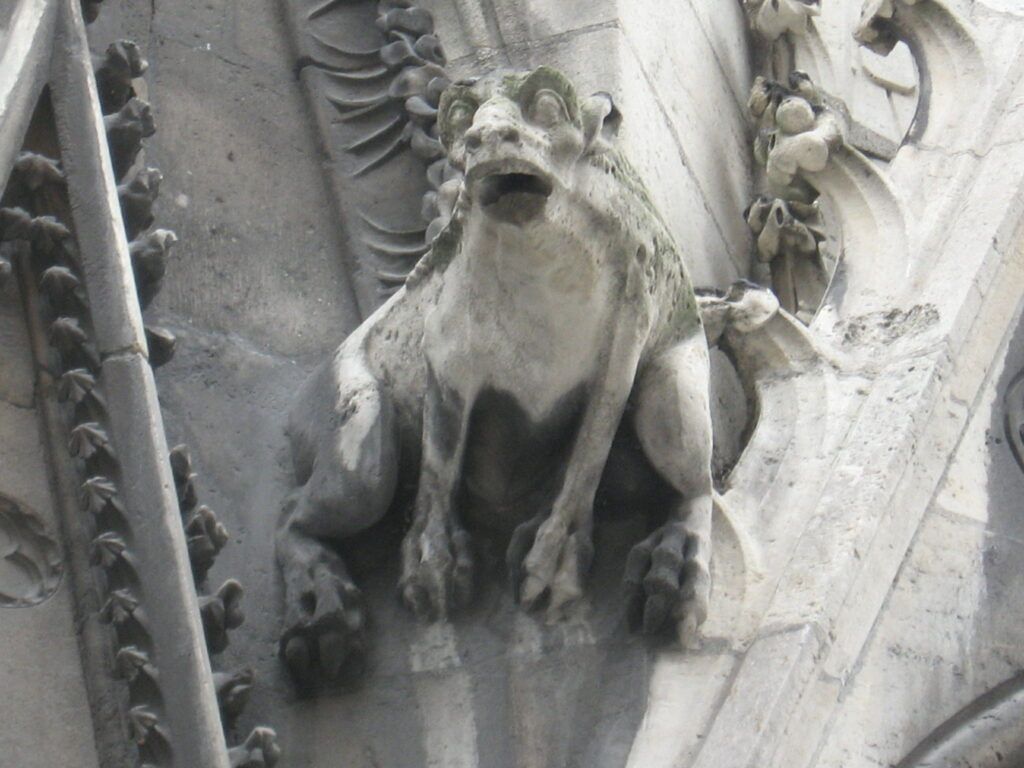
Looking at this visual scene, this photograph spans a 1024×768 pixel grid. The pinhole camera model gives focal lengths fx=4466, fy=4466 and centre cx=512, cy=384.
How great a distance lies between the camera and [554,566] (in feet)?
24.4

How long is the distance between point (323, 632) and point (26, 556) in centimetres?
54

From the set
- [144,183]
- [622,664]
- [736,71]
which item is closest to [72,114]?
[144,183]

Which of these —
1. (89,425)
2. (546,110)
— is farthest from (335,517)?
(546,110)

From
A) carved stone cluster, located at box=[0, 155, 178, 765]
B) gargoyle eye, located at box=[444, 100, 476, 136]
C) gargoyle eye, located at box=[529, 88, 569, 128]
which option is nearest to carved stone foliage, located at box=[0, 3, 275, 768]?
carved stone cluster, located at box=[0, 155, 178, 765]

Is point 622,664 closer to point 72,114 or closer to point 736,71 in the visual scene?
point 72,114

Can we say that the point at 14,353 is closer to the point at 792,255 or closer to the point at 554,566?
the point at 554,566

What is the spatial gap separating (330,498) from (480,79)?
31.6 inches

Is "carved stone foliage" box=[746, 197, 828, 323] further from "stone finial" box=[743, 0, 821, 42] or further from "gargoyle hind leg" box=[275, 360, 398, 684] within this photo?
"gargoyle hind leg" box=[275, 360, 398, 684]

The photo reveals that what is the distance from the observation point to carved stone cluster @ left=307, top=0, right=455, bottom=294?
8.33 metres

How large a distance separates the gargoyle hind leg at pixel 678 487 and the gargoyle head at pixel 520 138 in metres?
0.45

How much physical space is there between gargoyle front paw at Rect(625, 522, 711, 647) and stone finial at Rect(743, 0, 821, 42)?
220 cm

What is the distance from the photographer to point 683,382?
7.43m

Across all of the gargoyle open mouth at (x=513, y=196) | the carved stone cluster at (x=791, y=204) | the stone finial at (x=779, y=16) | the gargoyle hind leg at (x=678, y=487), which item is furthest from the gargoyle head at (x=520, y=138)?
the stone finial at (x=779, y=16)

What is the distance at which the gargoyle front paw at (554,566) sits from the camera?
7.43 meters
